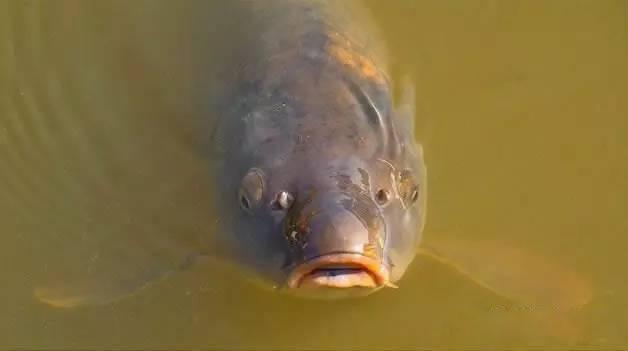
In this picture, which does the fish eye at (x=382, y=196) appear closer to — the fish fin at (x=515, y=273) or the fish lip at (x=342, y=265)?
the fish lip at (x=342, y=265)

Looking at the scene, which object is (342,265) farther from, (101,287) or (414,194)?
(101,287)

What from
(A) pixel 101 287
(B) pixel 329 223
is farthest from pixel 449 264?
(A) pixel 101 287

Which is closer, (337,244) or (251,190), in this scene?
(337,244)

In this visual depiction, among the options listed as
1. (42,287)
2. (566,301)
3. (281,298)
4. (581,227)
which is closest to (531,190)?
(581,227)

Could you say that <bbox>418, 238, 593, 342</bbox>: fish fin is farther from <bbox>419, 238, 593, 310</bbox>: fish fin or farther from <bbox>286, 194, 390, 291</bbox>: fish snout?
<bbox>286, 194, 390, 291</bbox>: fish snout

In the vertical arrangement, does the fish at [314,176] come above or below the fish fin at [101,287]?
above

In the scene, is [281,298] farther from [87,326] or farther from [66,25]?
[66,25]

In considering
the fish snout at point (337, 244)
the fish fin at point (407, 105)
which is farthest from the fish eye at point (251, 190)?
the fish fin at point (407, 105)

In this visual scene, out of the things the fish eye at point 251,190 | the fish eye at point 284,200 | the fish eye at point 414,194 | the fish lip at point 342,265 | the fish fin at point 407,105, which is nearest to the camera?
the fish lip at point 342,265
